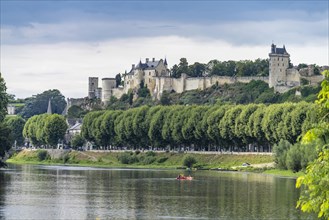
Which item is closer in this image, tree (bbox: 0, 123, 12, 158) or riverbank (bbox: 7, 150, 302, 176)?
tree (bbox: 0, 123, 12, 158)

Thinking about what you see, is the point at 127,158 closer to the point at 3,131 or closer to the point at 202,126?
the point at 202,126

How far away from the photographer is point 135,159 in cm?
14575

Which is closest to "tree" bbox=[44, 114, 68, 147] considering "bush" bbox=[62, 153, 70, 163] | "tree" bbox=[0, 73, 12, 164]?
"bush" bbox=[62, 153, 70, 163]

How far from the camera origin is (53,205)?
201 ft

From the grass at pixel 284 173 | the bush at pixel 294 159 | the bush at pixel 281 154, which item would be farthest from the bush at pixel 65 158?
the bush at pixel 294 159

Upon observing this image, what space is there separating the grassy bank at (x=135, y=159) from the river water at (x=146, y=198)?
34.6 meters

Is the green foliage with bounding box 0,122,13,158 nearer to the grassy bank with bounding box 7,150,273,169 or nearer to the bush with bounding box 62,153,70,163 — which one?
the grassy bank with bounding box 7,150,273,169

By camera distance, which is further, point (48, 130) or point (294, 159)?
point (48, 130)

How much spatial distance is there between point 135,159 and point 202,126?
1375cm

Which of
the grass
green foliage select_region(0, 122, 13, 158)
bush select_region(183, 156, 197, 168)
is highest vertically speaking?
green foliage select_region(0, 122, 13, 158)

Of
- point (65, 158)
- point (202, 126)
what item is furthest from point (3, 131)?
point (65, 158)

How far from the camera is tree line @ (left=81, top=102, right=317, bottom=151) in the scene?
121125mm

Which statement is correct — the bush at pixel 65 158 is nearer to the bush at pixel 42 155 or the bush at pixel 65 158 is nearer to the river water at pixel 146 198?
the bush at pixel 42 155

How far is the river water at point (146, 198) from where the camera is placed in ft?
182
